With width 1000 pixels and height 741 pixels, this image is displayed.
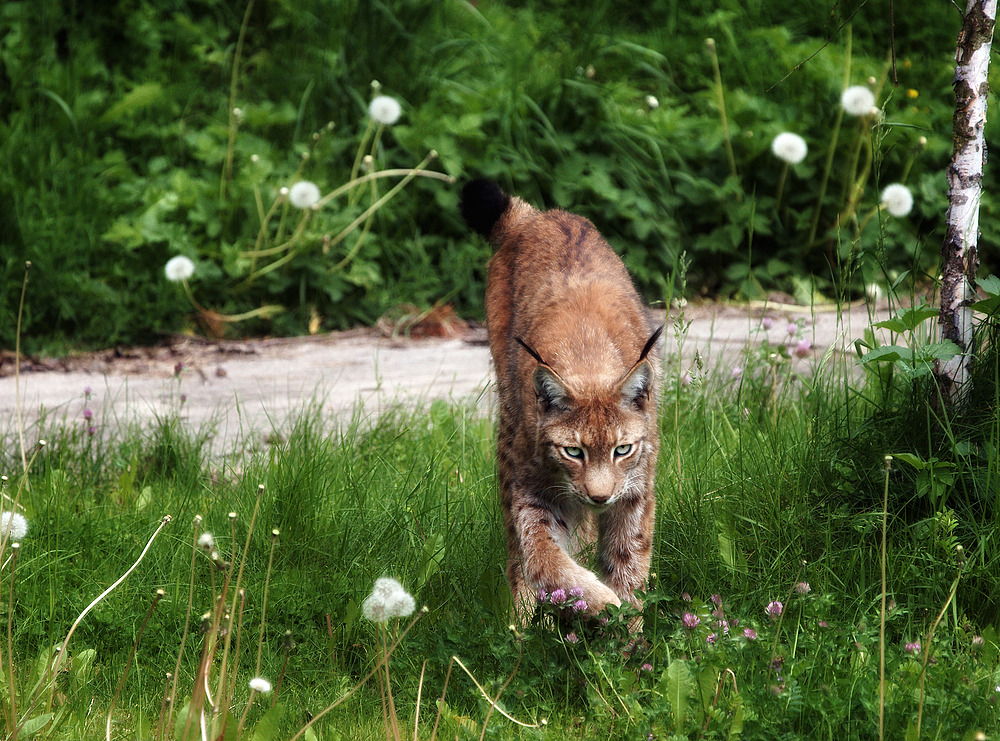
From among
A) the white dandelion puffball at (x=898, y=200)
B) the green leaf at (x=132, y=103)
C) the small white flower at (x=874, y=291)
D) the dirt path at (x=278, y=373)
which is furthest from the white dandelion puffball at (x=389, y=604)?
the green leaf at (x=132, y=103)

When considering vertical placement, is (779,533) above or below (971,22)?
below

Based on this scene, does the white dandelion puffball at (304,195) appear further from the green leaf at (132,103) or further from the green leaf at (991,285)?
the green leaf at (991,285)

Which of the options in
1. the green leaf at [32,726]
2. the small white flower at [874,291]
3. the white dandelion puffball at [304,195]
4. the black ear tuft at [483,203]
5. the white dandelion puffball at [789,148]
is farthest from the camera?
the white dandelion puffball at [304,195]

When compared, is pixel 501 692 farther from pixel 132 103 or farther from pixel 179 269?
pixel 132 103

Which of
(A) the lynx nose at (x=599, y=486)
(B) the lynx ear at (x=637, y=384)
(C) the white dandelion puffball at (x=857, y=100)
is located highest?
(C) the white dandelion puffball at (x=857, y=100)

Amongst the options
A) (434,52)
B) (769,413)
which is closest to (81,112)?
(434,52)

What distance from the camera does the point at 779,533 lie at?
→ 3.32m

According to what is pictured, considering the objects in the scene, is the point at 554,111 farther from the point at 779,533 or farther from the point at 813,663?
the point at 813,663

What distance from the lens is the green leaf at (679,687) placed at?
8.17 ft

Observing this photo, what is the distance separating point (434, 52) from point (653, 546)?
5.63 metres

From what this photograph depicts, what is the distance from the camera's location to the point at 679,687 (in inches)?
98.9

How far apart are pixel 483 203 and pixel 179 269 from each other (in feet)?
8.55

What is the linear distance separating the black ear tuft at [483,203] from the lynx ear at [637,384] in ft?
4.68

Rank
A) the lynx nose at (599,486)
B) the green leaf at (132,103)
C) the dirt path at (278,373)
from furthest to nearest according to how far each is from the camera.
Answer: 1. the green leaf at (132,103)
2. the dirt path at (278,373)
3. the lynx nose at (599,486)
